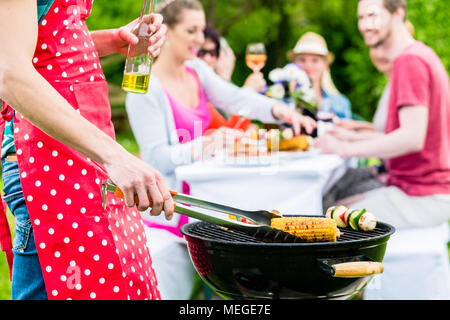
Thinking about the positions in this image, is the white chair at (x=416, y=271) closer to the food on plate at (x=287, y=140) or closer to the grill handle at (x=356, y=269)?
the food on plate at (x=287, y=140)

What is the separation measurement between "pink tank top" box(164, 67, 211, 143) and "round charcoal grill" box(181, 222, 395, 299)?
194 cm

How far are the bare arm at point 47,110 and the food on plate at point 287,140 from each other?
7.19ft

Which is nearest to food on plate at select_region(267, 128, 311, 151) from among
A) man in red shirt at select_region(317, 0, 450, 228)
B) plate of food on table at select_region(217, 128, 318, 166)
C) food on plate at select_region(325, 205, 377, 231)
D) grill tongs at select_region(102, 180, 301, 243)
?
plate of food on table at select_region(217, 128, 318, 166)

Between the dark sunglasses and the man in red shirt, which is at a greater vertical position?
the dark sunglasses

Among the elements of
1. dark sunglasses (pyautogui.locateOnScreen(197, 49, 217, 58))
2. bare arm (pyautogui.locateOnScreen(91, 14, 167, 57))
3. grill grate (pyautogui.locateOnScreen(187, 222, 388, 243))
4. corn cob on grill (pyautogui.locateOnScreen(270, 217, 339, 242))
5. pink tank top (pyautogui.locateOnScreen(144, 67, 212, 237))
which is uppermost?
dark sunglasses (pyautogui.locateOnScreen(197, 49, 217, 58))

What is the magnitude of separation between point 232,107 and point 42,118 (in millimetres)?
2560

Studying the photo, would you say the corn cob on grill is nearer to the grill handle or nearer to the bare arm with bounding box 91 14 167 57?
the grill handle

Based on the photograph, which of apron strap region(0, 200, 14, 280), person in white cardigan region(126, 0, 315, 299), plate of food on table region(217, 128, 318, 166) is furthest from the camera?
person in white cardigan region(126, 0, 315, 299)

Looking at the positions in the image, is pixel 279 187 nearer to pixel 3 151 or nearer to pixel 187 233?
pixel 187 233

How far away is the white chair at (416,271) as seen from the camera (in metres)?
3.25

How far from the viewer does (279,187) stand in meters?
3.03

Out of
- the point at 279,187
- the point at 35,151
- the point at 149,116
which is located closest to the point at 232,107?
the point at 149,116

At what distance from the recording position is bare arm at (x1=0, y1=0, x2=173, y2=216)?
49.4 inches

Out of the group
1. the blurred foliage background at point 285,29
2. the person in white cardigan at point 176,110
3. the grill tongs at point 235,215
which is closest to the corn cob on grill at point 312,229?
the grill tongs at point 235,215
